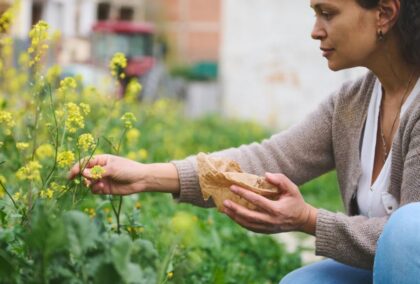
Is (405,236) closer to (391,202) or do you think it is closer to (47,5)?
(391,202)

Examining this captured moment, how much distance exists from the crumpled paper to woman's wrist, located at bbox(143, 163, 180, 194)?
3.9 inches

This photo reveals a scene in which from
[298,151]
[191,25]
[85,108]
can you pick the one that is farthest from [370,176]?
[191,25]

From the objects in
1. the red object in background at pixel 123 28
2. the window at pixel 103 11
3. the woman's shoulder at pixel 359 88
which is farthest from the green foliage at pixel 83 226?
the window at pixel 103 11

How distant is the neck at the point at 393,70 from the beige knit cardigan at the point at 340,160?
102 mm

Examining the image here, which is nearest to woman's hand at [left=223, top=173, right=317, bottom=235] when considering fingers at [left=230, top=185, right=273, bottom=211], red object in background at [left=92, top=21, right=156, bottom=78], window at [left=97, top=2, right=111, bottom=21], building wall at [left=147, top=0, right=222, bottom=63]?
fingers at [left=230, top=185, right=273, bottom=211]

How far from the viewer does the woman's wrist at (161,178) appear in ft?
7.79

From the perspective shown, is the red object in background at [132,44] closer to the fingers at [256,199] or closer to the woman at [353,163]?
the woman at [353,163]

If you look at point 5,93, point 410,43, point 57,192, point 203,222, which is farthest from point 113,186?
point 5,93

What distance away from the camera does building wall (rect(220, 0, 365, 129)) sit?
1443 centimetres

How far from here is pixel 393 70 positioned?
7.89ft

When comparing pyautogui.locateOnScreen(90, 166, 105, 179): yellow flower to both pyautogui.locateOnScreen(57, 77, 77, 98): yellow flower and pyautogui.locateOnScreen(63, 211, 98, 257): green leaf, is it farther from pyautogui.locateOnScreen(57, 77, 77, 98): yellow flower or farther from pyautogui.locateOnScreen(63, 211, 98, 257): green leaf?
pyautogui.locateOnScreen(63, 211, 98, 257): green leaf

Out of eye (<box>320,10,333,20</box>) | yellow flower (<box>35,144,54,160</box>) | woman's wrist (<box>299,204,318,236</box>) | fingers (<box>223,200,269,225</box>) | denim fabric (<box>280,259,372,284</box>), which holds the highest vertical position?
eye (<box>320,10,333,20</box>)

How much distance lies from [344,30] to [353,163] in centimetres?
41

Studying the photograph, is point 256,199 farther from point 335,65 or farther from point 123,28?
point 123,28
